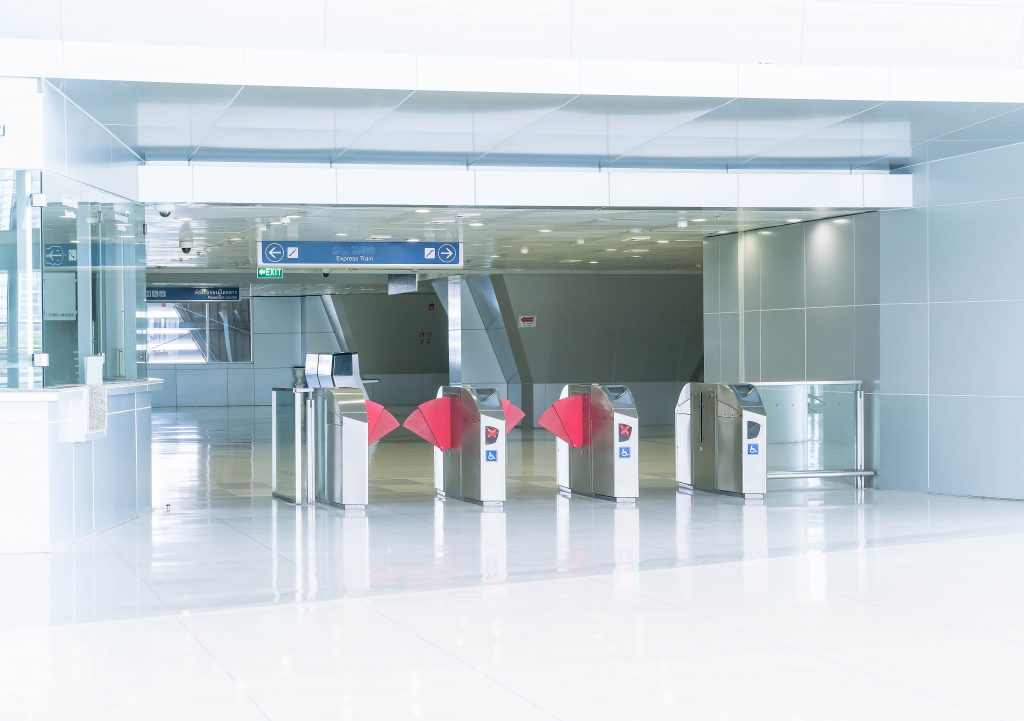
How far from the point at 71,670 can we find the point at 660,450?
1426cm

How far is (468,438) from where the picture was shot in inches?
474

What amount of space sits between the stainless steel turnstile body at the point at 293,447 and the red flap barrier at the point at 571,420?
2.41 meters

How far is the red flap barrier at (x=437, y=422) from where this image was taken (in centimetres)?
1235

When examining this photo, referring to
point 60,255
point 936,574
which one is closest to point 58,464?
point 60,255

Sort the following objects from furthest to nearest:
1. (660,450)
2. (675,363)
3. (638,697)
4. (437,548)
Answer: (675,363) → (660,450) → (437,548) → (638,697)

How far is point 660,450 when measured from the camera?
18.8 metres

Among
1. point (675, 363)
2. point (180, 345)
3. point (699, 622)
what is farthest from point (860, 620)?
point (180, 345)

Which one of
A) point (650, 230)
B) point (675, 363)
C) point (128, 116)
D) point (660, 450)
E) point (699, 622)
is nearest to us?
point (699, 622)

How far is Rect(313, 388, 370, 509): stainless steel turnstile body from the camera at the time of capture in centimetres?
1123

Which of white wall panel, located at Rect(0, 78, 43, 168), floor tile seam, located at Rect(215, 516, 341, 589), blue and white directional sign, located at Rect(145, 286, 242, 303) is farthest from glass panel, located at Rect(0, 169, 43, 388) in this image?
blue and white directional sign, located at Rect(145, 286, 242, 303)

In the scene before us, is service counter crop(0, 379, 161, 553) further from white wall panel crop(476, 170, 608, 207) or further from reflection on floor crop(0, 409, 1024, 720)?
white wall panel crop(476, 170, 608, 207)

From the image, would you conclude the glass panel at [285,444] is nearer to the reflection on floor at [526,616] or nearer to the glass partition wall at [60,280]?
the reflection on floor at [526,616]

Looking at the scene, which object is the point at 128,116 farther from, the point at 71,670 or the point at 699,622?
the point at 699,622

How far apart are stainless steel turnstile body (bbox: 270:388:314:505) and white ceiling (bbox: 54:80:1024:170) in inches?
98.6
